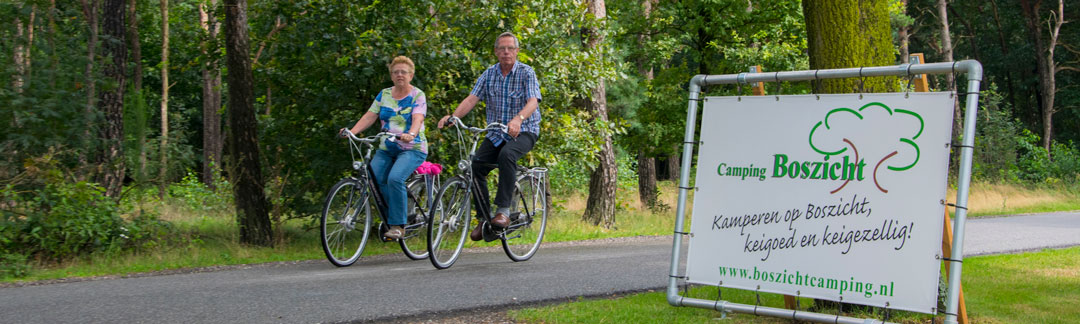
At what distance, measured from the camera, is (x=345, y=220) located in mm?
7863

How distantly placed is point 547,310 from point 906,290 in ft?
7.05

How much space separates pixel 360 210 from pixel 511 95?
5.41ft

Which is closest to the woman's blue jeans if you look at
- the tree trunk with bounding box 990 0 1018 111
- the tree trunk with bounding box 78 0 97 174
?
the tree trunk with bounding box 78 0 97 174

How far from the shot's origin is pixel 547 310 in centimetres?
568

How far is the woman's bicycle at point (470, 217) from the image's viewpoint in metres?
7.96

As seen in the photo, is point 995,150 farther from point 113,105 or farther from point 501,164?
Result: point 113,105

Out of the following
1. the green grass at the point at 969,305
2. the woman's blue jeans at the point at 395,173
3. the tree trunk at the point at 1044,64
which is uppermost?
the tree trunk at the point at 1044,64

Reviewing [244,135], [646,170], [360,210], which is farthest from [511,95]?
[646,170]

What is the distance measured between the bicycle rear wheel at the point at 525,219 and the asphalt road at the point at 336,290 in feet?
0.48

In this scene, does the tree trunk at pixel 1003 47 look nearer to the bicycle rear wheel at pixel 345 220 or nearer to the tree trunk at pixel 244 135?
the tree trunk at pixel 244 135

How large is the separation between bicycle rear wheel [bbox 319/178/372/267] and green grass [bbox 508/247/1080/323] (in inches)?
98.8

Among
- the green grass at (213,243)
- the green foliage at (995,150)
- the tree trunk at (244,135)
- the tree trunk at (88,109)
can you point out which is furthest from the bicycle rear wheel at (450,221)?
the green foliage at (995,150)

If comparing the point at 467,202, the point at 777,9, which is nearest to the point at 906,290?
the point at 467,202

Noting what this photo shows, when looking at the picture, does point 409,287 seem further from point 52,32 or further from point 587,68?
point 587,68
